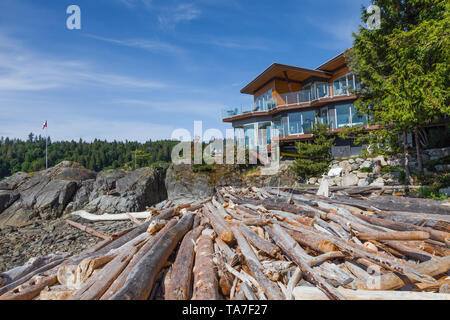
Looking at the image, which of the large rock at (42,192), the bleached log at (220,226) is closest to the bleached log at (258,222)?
the bleached log at (220,226)

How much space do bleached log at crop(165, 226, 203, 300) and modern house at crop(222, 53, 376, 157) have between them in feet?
69.7

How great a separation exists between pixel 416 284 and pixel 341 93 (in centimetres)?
2434

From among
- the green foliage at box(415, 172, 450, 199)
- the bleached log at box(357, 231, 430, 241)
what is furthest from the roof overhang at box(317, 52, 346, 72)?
the bleached log at box(357, 231, 430, 241)

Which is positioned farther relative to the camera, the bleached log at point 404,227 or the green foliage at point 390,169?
the green foliage at point 390,169

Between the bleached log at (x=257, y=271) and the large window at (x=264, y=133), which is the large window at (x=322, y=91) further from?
the bleached log at (x=257, y=271)

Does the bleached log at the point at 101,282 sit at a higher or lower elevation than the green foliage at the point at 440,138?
lower

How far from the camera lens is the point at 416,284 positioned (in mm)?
3281

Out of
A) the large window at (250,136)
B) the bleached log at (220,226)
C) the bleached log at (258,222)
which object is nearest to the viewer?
the bleached log at (220,226)

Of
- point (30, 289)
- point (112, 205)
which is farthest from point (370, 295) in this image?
point (112, 205)

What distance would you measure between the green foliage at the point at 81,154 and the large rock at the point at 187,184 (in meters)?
52.8

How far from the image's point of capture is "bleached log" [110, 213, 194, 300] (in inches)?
122

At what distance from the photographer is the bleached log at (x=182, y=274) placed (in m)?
3.34

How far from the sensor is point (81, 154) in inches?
3976

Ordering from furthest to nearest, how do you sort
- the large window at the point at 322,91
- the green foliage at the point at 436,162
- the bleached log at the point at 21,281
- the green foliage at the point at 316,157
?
the large window at the point at 322,91
the green foliage at the point at 316,157
the green foliage at the point at 436,162
the bleached log at the point at 21,281
